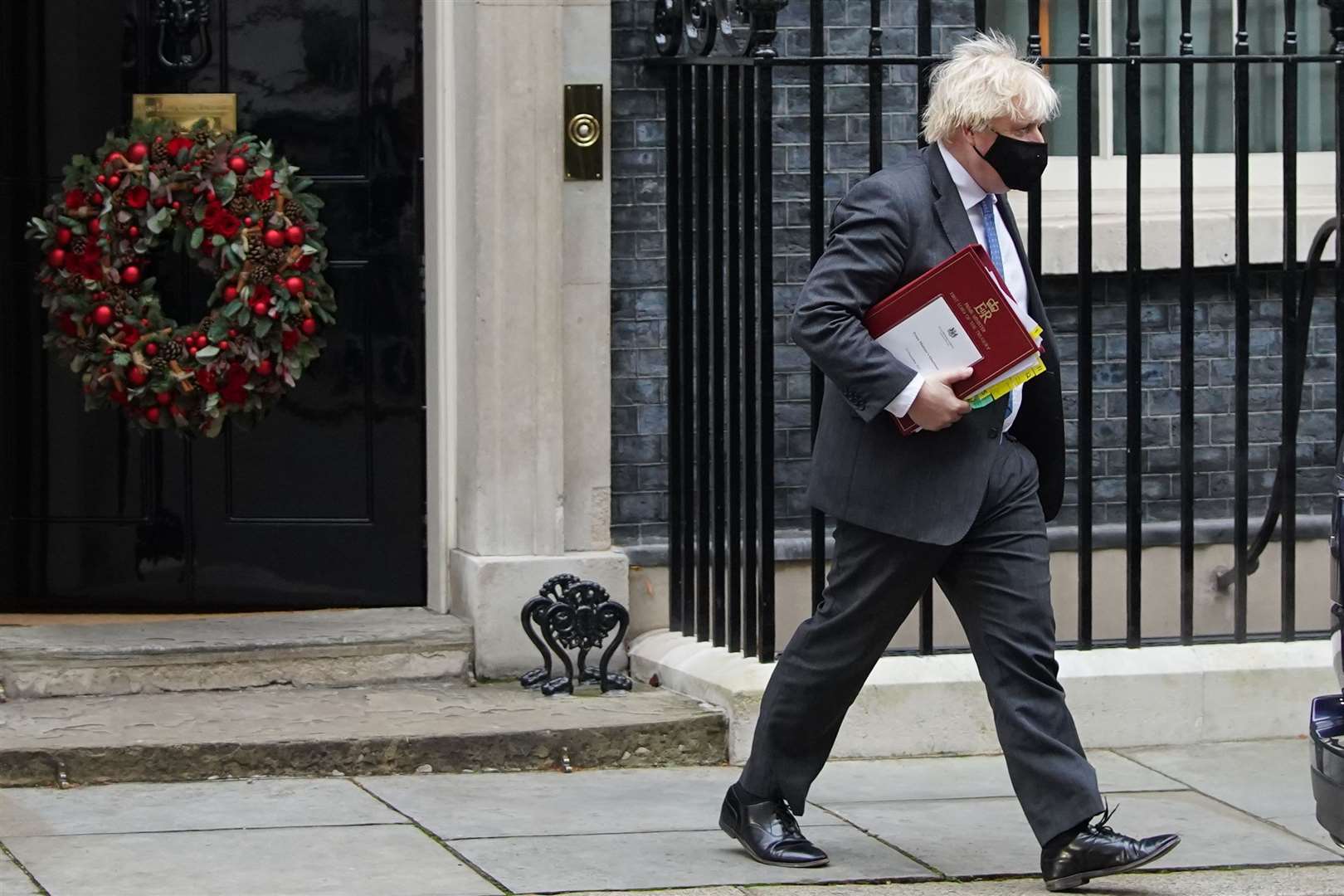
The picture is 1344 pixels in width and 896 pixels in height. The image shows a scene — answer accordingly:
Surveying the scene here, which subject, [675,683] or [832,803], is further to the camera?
[675,683]

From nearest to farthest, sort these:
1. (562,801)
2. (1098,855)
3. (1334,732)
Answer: (1334,732) → (1098,855) → (562,801)

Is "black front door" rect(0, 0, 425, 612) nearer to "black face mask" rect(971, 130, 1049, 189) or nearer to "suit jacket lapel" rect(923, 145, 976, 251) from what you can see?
"suit jacket lapel" rect(923, 145, 976, 251)

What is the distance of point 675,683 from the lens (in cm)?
670

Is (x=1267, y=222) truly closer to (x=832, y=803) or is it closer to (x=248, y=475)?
(x=832, y=803)

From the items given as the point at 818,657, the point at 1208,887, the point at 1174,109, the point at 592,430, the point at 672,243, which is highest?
the point at 1174,109

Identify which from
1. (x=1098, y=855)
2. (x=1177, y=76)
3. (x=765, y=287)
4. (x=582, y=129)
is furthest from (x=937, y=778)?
(x=1177, y=76)

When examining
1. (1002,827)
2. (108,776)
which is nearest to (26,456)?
(108,776)

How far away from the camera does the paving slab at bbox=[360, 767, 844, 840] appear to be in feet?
18.5

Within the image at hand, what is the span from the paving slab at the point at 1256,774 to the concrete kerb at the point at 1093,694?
2.9 inches

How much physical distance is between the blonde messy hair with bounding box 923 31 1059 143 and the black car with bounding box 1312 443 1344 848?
3.25 feet

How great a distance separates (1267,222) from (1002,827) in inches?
108

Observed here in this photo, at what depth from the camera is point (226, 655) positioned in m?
6.62

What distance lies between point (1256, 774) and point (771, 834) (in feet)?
5.63

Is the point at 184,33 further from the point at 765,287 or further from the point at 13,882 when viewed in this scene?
the point at 13,882
